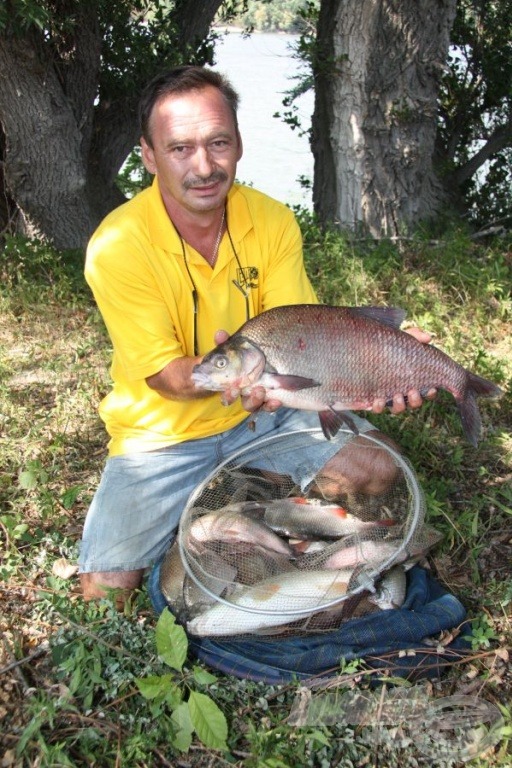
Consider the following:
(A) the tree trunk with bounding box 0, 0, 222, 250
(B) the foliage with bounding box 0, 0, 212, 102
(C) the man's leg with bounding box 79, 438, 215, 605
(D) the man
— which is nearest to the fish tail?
(D) the man

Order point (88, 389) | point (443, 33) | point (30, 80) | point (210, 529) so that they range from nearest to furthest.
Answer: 1. point (210, 529)
2. point (88, 389)
3. point (30, 80)
4. point (443, 33)

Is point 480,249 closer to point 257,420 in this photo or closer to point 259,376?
point 257,420

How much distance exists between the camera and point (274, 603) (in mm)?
2719

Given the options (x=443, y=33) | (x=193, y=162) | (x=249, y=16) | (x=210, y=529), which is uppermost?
(x=249, y=16)

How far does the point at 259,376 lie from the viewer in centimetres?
255

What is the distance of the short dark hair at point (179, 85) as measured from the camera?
2908mm

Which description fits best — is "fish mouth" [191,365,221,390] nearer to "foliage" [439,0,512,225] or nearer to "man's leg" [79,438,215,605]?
"man's leg" [79,438,215,605]

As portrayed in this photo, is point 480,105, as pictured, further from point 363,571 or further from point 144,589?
point 144,589

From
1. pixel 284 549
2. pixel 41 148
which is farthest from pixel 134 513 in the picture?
pixel 41 148

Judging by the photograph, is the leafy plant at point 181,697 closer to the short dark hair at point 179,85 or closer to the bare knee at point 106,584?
the bare knee at point 106,584

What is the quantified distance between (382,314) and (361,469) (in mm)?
811

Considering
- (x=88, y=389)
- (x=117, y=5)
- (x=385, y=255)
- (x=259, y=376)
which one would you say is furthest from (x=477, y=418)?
(x=117, y=5)

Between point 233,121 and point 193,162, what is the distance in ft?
0.89

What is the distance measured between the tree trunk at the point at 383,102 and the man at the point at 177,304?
10.3 ft
